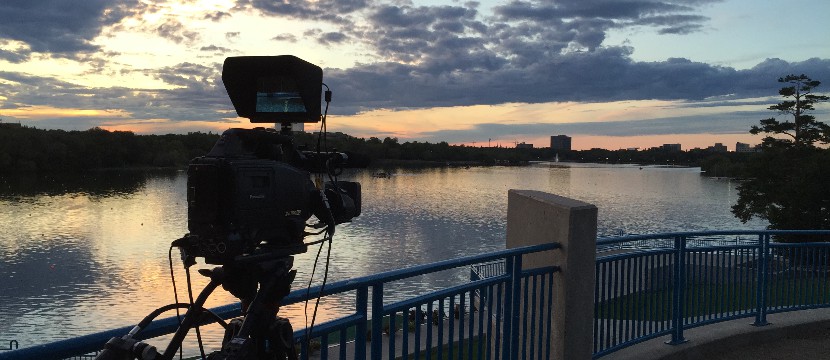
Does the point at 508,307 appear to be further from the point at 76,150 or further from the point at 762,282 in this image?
the point at 76,150

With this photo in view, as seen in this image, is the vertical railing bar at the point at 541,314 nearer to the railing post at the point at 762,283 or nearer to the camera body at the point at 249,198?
the camera body at the point at 249,198

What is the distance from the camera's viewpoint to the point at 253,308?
242cm

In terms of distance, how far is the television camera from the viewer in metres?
2.21

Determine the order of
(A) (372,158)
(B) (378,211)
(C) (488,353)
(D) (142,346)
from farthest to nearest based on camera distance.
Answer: (B) (378,211) < (C) (488,353) < (A) (372,158) < (D) (142,346)

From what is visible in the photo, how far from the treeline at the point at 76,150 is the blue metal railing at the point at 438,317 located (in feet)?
→ 459

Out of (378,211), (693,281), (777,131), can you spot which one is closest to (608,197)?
(378,211)

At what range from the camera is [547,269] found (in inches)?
191

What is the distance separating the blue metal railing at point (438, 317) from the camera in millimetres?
2332

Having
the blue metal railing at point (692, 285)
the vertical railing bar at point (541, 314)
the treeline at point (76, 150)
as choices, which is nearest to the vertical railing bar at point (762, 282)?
the blue metal railing at point (692, 285)

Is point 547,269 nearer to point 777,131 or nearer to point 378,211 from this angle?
point 777,131

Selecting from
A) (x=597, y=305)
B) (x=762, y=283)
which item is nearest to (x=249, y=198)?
(x=597, y=305)

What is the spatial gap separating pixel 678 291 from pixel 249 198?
5559 mm

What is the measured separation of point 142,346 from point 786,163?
6427 centimetres

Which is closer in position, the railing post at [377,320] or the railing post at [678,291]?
the railing post at [377,320]
